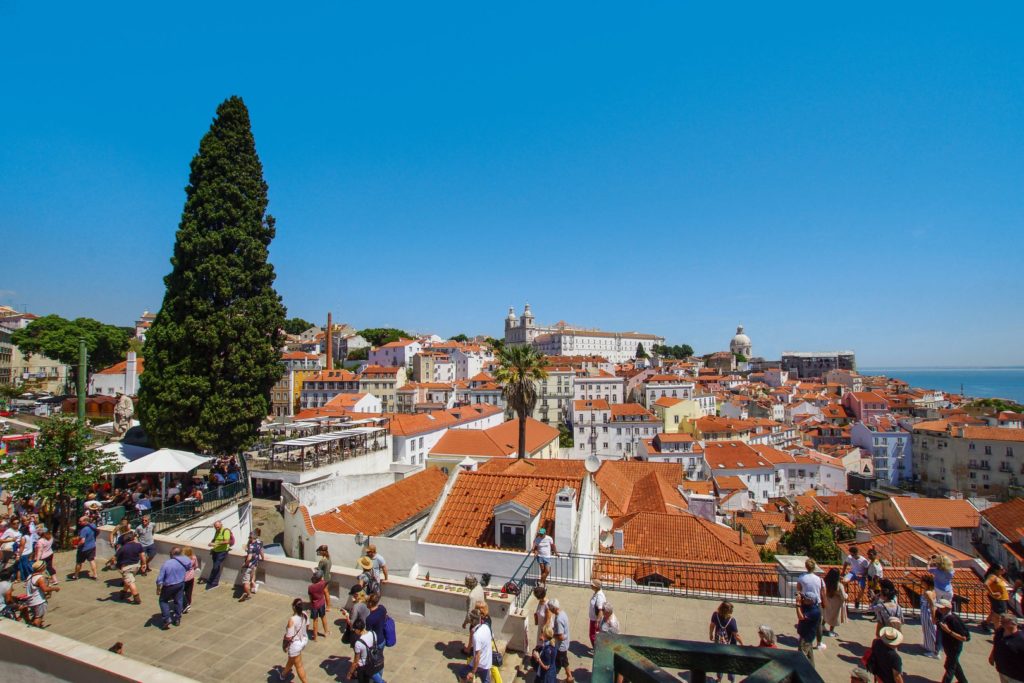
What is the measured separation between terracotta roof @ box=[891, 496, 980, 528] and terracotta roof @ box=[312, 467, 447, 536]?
33.3 meters

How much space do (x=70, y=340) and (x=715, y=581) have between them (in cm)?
7100

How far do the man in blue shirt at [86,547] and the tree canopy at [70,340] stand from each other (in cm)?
5499

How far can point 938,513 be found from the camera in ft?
113

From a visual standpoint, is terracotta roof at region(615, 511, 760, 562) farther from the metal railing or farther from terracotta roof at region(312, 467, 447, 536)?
terracotta roof at region(312, 467, 447, 536)

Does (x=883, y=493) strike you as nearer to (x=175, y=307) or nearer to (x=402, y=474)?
(x=402, y=474)

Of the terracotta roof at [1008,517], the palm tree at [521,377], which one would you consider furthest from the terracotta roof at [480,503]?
the terracotta roof at [1008,517]

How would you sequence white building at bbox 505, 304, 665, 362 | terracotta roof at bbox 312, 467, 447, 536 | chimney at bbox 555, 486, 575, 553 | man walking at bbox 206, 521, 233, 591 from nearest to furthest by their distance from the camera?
1. man walking at bbox 206, 521, 233, 591
2. chimney at bbox 555, 486, 575, 553
3. terracotta roof at bbox 312, 467, 447, 536
4. white building at bbox 505, 304, 665, 362

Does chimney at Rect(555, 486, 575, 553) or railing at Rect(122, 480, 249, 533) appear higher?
chimney at Rect(555, 486, 575, 553)

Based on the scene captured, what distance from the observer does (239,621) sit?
860cm

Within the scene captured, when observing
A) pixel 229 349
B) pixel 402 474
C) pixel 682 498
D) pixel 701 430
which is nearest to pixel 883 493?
pixel 701 430

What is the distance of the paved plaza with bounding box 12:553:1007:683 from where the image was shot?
7199 millimetres

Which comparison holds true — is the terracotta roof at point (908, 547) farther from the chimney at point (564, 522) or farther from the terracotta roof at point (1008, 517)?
the chimney at point (564, 522)

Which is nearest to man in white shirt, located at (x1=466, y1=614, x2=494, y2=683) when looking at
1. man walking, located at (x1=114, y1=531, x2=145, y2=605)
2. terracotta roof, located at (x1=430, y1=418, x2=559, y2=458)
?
man walking, located at (x1=114, y1=531, x2=145, y2=605)

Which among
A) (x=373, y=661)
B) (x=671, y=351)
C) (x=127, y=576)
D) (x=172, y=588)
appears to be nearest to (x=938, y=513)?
(x=373, y=661)
